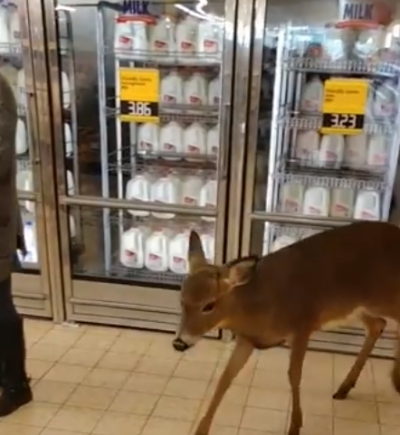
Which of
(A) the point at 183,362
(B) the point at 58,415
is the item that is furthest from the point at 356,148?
(B) the point at 58,415

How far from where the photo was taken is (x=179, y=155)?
2.90 metres

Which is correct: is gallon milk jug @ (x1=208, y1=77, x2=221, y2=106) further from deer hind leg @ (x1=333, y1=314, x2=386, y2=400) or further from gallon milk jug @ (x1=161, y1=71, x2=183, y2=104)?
deer hind leg @ (x1=333, y1=314, x2=386, y2=400)

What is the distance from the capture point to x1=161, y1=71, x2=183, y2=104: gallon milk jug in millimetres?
2756

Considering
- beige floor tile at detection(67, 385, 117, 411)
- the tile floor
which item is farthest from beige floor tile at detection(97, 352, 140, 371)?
beige floor tile at detection(67, 385, 117, 411)

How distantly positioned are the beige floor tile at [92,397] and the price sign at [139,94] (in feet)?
4.03

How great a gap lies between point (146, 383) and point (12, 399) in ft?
1.81

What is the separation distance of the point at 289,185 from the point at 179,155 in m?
0.56

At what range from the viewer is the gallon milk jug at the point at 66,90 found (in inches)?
105

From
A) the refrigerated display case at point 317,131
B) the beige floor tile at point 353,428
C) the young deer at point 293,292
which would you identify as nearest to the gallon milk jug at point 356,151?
the refrigerated display case at point 317,131

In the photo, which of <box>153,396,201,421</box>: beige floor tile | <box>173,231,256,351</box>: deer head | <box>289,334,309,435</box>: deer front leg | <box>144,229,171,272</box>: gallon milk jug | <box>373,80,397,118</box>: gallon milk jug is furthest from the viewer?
<box>144,229,171,272</box>: gallon milk jug

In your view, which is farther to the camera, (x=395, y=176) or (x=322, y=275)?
(x=395, y=176)

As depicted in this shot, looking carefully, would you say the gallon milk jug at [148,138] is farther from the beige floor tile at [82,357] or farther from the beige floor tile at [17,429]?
the beige floor tile at [17,429]

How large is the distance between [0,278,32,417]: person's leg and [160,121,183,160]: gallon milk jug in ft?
3.51

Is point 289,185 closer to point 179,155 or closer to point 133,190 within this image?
point 179,155
